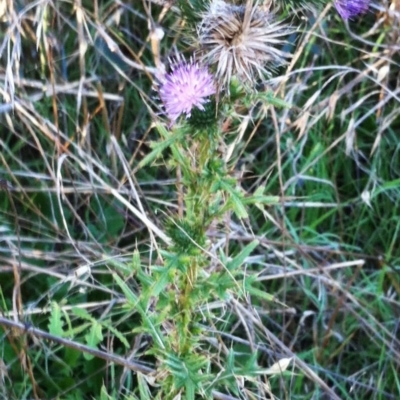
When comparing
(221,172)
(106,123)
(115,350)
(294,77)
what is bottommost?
(115,350)

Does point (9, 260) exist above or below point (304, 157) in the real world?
below

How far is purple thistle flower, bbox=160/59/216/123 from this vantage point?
44.5 inches

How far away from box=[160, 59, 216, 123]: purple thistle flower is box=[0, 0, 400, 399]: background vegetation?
1.36ft

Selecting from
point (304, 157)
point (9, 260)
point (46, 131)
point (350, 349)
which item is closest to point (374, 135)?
point (304, 157)

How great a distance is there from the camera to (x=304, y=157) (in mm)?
2053

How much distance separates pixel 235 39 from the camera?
1.11m

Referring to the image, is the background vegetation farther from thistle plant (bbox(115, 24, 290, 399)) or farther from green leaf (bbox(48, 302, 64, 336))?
thistle plant (bbox(115, 24, 290, 399))

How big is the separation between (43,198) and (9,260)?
30 cm

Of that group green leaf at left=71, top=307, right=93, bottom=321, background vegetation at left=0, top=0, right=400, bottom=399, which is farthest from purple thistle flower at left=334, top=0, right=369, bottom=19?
green leaf at left=71, top=307, right=93, bottom=321

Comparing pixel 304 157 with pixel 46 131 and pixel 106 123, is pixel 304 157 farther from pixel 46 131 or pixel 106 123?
pixel 46 131

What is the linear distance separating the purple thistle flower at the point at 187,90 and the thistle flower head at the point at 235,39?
0.08 ft

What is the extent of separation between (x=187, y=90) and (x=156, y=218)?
24.2 inches

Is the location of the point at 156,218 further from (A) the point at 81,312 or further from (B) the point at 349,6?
(B) the point at 349,6

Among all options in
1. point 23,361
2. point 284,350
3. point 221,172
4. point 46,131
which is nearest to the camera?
point 221,172
